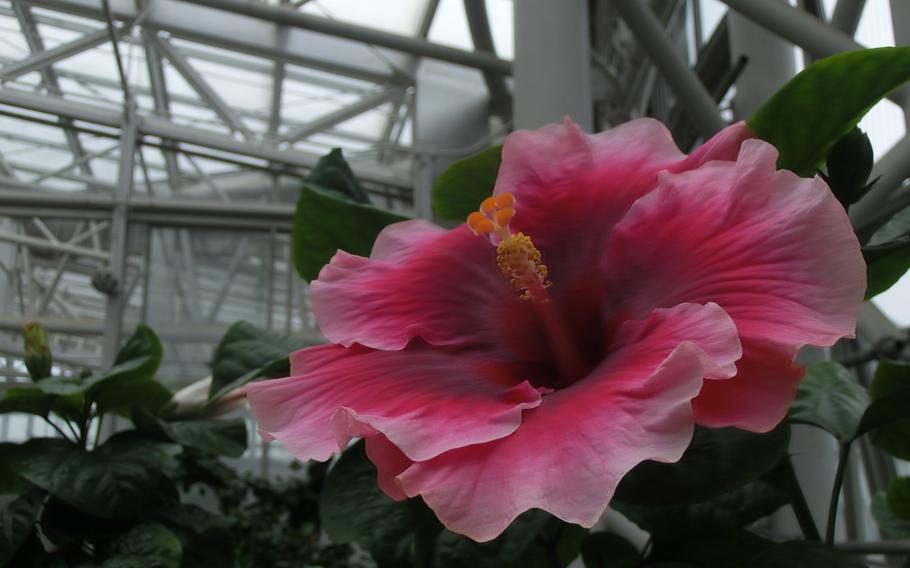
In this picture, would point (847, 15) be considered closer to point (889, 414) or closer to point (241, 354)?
point (889, 414)

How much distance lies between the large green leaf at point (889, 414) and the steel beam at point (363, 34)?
406 cm

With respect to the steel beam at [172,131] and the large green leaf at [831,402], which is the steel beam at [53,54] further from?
the large green leaf at [831,402]

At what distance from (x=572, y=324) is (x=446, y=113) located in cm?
474

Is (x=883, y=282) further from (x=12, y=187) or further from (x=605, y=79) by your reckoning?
(x=12, y=187)

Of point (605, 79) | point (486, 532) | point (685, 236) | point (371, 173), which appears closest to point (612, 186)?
point (685, 236)

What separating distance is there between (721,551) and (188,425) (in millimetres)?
489

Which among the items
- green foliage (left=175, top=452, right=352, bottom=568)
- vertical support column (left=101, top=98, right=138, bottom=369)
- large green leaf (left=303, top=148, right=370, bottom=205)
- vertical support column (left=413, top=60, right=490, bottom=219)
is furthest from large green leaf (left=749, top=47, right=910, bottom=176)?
vertical support column (left=413, top=60, right=490, bottom=219)

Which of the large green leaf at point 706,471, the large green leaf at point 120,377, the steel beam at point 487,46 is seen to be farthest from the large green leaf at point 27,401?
the steel beam at point 487,46

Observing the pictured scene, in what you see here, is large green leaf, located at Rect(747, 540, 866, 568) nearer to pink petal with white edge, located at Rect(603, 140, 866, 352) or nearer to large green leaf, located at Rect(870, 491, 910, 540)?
pink petal with white edge, located at Rect(603, 140, 866, 352)

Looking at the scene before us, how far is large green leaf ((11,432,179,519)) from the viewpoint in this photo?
2.02 ft

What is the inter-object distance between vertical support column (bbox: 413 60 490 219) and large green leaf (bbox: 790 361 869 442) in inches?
172

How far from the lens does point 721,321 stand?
0.22m

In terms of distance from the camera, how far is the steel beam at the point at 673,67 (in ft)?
1.90

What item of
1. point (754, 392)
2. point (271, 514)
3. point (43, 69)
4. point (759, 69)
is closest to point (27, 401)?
point (754, 392)
